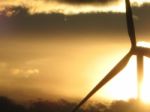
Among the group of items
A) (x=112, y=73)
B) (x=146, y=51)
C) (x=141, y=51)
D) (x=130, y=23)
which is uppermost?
(x=130, y=23)

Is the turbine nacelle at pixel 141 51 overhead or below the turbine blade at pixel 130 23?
below

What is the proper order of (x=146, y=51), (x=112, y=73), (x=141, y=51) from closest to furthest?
(x=146, y=51)
(x=141, y=51)
(x=112, y=73)

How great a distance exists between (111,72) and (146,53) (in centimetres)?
594

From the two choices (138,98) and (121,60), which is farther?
(121,60)

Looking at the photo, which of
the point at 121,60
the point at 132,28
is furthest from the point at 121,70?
the point at 132,28

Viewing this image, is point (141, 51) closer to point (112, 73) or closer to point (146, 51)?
point (146, 51)

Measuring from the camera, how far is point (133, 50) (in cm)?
7131

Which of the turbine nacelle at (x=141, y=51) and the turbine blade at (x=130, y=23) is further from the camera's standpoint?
the turbine blade at (x=130, y=23)

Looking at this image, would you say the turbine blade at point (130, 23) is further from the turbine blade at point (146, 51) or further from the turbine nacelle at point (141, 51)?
the turbine blade at point (146, 51)

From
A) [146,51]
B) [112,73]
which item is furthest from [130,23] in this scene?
[112,73]

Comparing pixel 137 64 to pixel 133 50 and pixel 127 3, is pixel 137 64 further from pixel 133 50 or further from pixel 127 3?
pixel 127 3

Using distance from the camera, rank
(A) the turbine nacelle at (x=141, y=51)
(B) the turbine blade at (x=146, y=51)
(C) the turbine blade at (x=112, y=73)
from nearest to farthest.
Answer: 1. (B) the turbine blade at (x=146, y=51)
2. (A) the turbine nacelle at (x=141, y=51)
3. (C) the turbine blade at (x=112, y=73)

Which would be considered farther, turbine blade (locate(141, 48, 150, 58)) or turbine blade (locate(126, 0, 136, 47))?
turbine blade (locate(126, 0, 136, 47))

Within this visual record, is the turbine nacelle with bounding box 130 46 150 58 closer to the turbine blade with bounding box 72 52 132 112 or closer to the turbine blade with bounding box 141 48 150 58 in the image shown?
the turbine blade with bounding box 141 48 150 58
